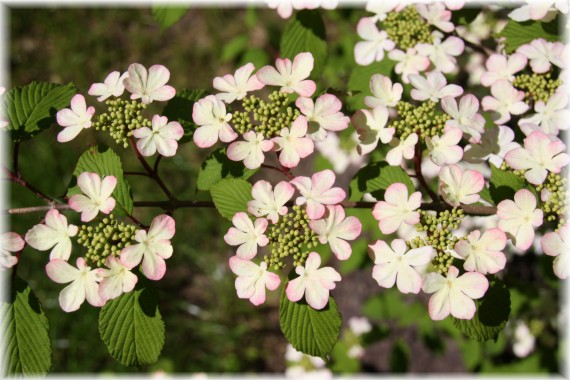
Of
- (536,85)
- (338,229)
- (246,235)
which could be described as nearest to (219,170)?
(246,235)

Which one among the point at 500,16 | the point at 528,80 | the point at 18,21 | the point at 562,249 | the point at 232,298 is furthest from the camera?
the point at 18,21

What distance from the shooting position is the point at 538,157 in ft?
4.12

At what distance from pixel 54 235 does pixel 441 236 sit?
0.82 meters

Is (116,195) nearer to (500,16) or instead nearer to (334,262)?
(500,16)

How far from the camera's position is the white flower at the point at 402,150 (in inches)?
50.6

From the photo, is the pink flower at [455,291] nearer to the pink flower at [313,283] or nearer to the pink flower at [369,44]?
the pink flower at [313,283]

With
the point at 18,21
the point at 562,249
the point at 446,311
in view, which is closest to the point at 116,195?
the point at 446,311

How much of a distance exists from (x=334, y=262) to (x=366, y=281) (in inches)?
8.1

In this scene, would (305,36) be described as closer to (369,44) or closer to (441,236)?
(369,44)

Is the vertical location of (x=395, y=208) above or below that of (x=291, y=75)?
below

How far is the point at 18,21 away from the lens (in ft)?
12.4

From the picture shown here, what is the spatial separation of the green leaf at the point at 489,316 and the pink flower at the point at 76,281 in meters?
0.77

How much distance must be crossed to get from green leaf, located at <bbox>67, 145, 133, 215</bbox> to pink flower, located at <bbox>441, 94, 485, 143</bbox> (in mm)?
737

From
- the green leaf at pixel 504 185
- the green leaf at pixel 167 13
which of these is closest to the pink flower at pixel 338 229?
the green leaf at pixel 504 185
